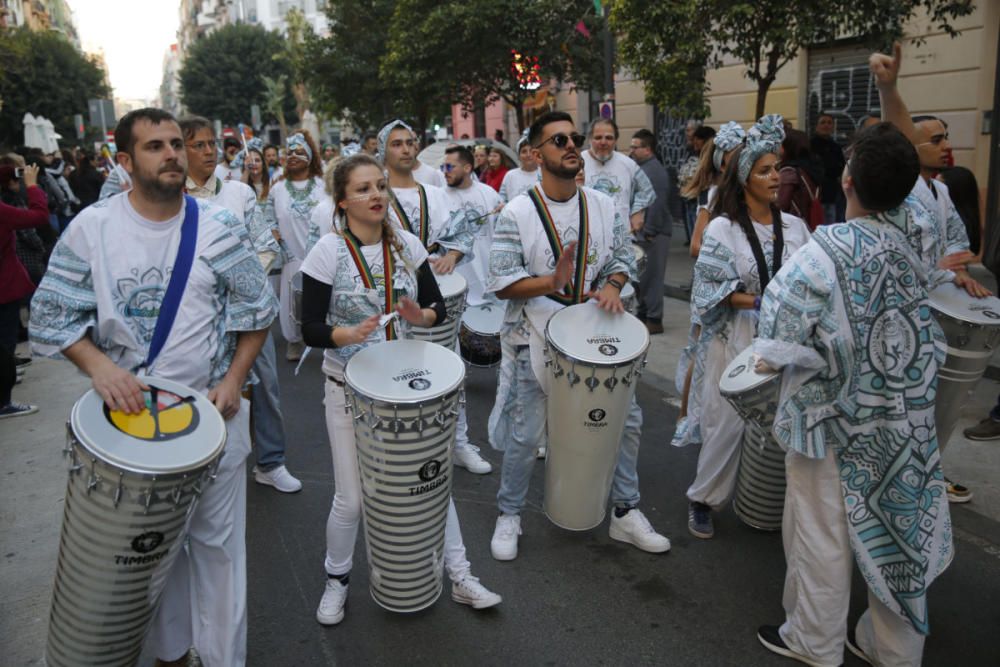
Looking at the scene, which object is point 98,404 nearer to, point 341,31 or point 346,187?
point 346,187

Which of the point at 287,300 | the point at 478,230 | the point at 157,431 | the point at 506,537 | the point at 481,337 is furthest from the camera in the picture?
the point at 287,300

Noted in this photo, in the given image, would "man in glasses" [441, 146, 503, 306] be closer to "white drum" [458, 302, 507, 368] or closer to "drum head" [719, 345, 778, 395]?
"white drum" [458, 302, 507, 368]

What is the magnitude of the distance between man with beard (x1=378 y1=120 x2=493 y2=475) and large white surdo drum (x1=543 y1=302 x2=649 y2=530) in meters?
1.43

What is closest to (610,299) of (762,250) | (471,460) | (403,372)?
(762,250)

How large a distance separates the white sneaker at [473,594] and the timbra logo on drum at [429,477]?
26.8 inches

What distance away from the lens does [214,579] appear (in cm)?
292

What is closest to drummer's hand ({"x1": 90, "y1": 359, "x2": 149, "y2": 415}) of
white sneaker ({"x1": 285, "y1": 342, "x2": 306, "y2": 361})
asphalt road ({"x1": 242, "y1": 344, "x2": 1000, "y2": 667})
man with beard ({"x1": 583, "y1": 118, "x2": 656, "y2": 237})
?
asphalt road ({"x1": 242, "y1": 344, "x2": 1000, "y2": 667})

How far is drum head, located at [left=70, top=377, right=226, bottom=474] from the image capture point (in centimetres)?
236

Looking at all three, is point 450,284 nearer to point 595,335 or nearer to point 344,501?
point 595,335

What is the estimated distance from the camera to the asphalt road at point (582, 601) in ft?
10.7

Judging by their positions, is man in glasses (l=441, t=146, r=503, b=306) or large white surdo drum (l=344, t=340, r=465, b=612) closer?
large white surdo drum (l=344, t=340, r=465, b=612)

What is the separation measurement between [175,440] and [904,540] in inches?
93.3

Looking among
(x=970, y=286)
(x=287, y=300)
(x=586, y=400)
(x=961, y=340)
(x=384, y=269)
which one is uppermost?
(x=384, y=269)

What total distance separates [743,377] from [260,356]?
9.39ft
